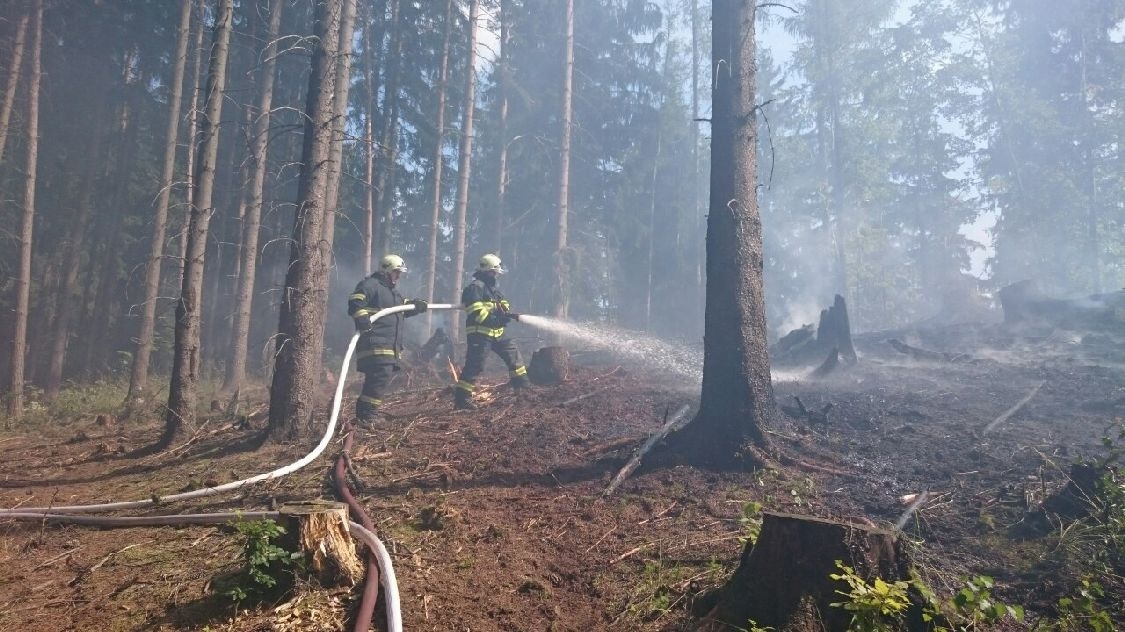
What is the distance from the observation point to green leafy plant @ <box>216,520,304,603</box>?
12.1 ft

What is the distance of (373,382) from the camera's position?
910cm

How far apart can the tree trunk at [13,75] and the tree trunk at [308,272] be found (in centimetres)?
883

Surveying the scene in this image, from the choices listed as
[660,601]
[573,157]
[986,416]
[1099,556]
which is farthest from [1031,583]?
[573,157]

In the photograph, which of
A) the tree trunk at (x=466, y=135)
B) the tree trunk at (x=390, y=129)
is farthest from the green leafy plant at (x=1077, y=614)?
the tree trunk at (x=390, y=129)

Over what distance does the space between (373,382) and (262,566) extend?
5400 millimetres

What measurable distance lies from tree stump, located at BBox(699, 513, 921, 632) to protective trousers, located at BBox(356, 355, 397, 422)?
22.0 feet

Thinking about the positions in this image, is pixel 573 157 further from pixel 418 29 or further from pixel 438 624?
pixel 438 624

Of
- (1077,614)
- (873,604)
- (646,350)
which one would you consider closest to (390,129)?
(646,350)

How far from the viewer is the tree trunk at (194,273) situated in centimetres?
820

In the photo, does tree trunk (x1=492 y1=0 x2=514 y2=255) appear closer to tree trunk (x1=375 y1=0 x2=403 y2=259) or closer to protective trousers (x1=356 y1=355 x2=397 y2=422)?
tree trunk (x1=375 y1=0 x2=403 y2=259)

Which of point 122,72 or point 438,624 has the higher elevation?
point 122,72

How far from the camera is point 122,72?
17734 millimetres

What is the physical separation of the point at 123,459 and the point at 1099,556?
999cm

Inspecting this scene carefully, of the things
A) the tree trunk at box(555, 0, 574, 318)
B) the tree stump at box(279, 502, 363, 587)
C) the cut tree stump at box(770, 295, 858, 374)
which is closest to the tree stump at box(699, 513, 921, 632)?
the tree stump at box(279, 502, 363, 587)
